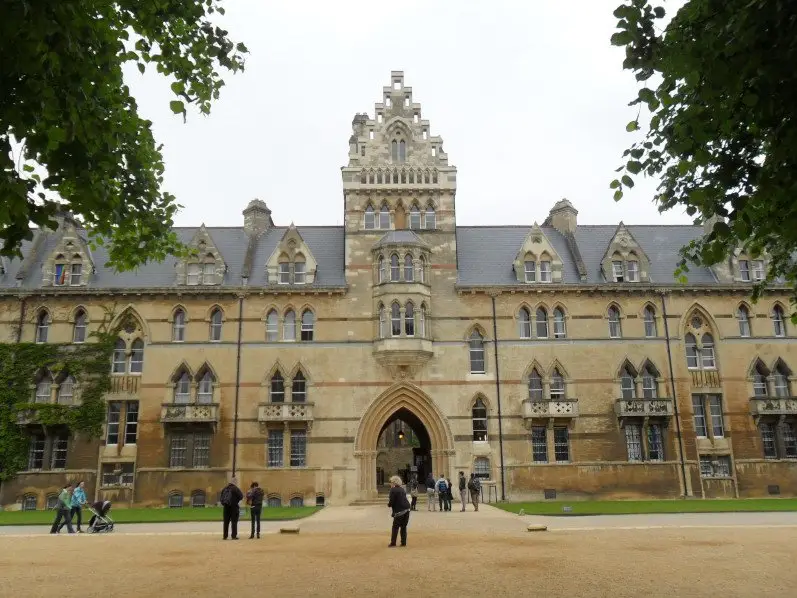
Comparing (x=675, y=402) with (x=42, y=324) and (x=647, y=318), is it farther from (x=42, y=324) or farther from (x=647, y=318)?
(x=42, y=324)

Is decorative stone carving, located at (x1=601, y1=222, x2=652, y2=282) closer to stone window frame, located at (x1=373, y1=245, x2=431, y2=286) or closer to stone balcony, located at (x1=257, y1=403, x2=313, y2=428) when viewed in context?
stone window frame, located at (x1=373, y1=245, x2=431, y2=286)

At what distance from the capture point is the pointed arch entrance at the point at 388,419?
33.9 m

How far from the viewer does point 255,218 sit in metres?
40.2

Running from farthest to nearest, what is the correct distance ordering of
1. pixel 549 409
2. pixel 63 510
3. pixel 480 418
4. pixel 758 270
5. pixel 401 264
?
pixel 758 270 → pixel 401 264 → pixel 480 418 → pixel 549 409 → pixel 63 510

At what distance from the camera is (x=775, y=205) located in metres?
9.85

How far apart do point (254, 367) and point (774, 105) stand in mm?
30339

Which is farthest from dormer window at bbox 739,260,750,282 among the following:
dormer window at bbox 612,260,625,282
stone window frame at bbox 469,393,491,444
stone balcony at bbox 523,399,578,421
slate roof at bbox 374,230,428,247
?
slate roof at bbox 374,230,428,247

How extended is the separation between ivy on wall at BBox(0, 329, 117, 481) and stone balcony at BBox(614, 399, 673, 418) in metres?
26.7

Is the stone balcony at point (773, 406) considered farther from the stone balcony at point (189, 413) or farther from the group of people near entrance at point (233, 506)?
the stone balcony at point (189, 413)

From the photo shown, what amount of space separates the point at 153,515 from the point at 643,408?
2423cm

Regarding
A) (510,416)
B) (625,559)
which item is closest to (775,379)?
(510,416)

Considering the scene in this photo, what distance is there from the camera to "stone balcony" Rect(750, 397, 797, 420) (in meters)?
34.8

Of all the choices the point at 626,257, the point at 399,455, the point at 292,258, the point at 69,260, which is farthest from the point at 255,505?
the point at 399,455

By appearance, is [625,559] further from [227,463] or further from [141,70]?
[227,463]
